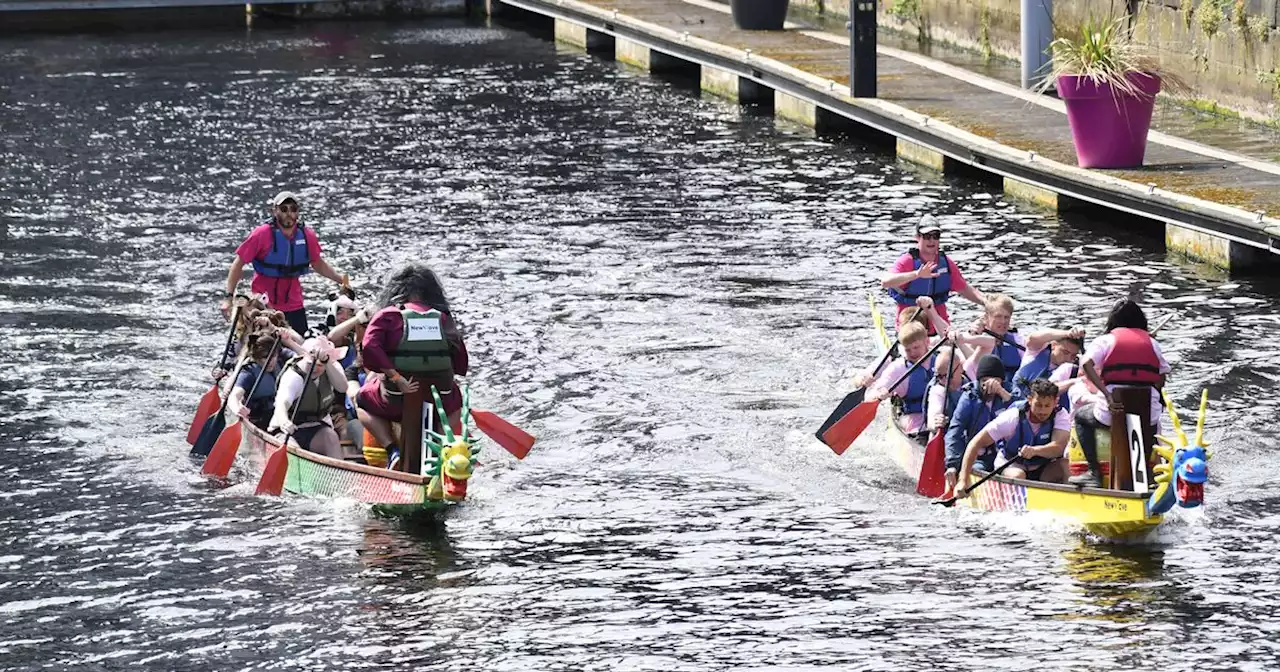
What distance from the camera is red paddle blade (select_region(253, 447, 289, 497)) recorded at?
1711 cm

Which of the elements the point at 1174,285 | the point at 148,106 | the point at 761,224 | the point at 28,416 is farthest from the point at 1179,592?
the point at 148,106

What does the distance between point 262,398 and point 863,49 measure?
15568 mm

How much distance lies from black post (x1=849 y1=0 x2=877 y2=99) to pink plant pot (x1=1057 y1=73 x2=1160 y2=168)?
18.7 ft

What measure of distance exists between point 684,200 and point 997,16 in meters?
9.96

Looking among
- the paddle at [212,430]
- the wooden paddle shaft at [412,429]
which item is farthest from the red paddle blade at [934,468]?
the paddle at [212,430]


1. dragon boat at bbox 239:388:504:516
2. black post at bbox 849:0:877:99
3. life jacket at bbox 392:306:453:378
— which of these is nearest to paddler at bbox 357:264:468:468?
life jacket at bbox 392:306:453:378

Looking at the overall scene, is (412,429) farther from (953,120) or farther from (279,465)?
(953,120)

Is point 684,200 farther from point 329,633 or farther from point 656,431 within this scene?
point 329,633

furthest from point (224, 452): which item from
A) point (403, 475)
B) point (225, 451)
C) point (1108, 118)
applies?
point (1108, 118)

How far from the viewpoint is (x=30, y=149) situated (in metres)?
33.1

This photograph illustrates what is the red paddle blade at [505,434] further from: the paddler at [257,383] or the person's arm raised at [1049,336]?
the person's arm raised at [1049,336]

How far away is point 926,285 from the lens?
1905 centimetres

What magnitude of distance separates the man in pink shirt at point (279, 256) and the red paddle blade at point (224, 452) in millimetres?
2047

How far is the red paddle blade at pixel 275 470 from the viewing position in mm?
17109
